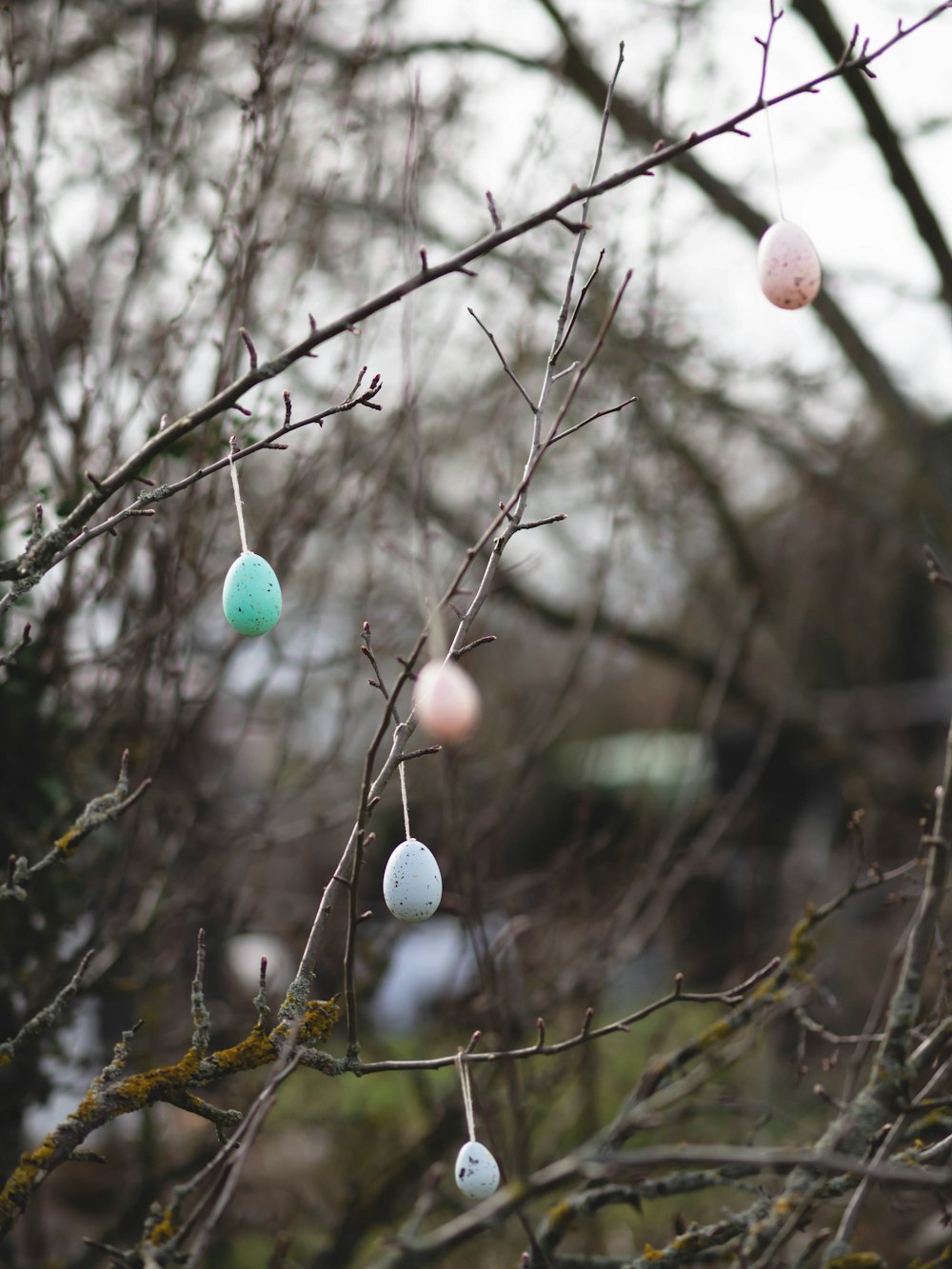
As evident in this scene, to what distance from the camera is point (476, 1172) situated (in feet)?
4.76

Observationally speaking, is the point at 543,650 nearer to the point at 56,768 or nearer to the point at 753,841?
the point at 753,841

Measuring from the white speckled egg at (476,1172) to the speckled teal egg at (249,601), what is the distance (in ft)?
2.58

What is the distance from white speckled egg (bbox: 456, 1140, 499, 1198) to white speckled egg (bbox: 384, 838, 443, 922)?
0.31 meters

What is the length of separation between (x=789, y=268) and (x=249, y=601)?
3.55 ft

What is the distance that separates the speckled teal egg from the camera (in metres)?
1.62

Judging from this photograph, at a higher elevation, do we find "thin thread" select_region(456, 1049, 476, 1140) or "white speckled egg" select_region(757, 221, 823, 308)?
"white speckled egg" select_region(757, 221, 823, 308)

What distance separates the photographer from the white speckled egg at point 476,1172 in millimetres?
1449

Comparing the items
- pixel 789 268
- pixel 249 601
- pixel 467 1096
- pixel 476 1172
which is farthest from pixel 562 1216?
pixel 789 268

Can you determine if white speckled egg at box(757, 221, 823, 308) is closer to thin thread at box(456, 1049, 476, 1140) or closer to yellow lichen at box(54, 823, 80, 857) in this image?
thin thread at box(456, 1049, 476, 1140)

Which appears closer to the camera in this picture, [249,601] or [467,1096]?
[467,1096]

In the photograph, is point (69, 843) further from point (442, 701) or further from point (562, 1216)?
point (562, 1216)

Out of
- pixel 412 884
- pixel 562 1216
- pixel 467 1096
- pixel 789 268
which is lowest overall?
pixel 562 1216

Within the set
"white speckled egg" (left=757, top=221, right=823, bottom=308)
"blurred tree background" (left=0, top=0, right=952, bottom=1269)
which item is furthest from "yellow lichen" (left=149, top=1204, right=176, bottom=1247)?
"white speckled egg" (left=757, top=221, right=823, bottom=308)

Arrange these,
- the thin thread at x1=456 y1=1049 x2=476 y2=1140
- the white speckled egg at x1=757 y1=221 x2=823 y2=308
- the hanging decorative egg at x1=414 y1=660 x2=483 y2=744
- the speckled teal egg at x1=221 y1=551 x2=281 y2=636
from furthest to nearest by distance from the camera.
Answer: the white speckled egg at x1=757 y1=221 x2=823 y2=308
the speckled teal egg at x1=221 y1=551 x2=281 y2=636
the hanging decorative egg at x1=414 y1=660 x2=483 y2=744
the thin thread at x1=456 y1=1049 x2=476 y2=1140
